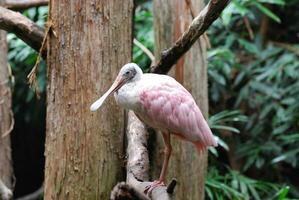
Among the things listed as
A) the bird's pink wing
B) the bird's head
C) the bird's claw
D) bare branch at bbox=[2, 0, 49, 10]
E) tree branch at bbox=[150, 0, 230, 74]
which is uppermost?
bare branch at bbox=[2, 0, 49, 10]

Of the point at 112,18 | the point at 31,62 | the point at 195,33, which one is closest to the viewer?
the point at 195,33

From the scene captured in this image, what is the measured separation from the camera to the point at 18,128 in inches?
204

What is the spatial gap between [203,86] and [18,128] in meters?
2.89

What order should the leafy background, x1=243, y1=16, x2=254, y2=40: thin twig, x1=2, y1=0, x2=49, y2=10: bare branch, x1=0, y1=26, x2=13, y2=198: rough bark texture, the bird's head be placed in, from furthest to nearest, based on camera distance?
x1=243, y1=16, x2=254, y2=40: thin twig < the leafy background < x1=0, y1=26, x2=13, y2=198: rough bark texture < x1=2, y1=0, x2=49, y2=10: bare branch < the bird's head

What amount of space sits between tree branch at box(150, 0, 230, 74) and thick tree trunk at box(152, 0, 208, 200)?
1.49ft

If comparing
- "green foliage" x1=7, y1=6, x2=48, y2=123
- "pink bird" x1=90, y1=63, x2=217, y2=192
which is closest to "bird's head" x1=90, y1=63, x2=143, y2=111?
"pink bird" x1=90, y1=63, x2=217, y2=192

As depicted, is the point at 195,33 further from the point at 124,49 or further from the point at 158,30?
the point at 158,30

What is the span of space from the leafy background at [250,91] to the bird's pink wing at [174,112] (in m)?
1.39

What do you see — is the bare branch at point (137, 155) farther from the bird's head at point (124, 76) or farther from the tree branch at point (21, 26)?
the tree branch at point (21, 26)

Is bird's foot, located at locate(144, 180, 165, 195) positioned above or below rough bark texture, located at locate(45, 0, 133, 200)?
below

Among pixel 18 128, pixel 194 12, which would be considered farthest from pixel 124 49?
pixel 18 128

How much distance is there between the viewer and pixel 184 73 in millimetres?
2586

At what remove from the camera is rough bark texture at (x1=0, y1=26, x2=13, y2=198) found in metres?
2.95

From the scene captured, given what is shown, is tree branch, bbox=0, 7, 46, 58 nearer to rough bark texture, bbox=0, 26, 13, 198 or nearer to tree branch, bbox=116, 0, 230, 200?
tree branch, bbox=116, 0, 230, 200
